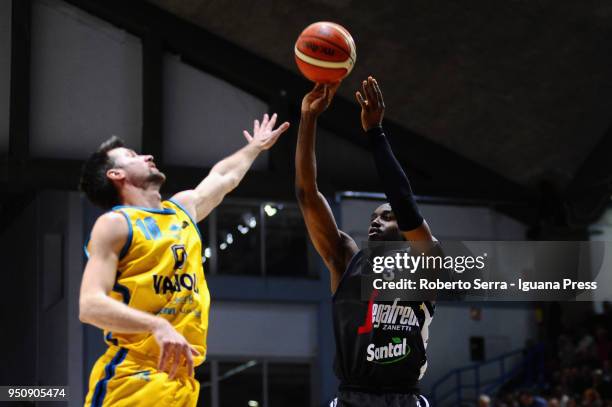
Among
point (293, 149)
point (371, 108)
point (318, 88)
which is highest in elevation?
point (293, 149)

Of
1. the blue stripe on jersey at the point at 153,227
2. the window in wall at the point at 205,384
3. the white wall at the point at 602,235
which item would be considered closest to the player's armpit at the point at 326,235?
the blue stripe on jersey at the point at 153,227

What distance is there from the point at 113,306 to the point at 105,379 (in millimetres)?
419

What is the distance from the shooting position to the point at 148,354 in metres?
4.27

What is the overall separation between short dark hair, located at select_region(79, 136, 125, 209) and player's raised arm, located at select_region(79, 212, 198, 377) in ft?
0.80

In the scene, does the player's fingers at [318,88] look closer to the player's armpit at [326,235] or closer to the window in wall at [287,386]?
the player's armpit at [326,235]

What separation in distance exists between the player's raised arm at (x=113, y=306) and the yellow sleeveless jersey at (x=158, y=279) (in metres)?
0.07

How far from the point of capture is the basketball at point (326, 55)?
600 centimetres

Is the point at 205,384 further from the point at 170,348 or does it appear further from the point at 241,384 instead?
the point at 170,348

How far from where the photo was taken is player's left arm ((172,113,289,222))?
493 cm

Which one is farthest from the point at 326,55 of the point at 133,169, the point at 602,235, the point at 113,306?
the point at 602,235

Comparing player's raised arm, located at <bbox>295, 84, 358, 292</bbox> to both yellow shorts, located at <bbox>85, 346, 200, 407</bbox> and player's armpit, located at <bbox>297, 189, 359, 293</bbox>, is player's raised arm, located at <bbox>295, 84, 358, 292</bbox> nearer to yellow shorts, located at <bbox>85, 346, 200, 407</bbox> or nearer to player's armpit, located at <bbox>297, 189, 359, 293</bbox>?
player's armpit, located at <bbox>297, 189, 359, 293</bbox>

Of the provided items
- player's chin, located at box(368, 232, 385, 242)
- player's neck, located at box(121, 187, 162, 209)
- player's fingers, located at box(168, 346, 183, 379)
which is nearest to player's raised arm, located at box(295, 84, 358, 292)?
player's chin, located at box(368, 232, 385, 242)

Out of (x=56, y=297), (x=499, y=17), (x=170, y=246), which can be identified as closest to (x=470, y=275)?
(x=499, y=17)

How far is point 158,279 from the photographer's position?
4328 millimetres
